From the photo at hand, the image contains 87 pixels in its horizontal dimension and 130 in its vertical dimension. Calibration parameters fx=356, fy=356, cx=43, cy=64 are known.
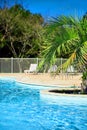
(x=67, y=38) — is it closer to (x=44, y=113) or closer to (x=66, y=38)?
(x=66, y=38)

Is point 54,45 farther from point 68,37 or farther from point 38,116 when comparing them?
point 38,116

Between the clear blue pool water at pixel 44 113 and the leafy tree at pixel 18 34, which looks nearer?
the clear blue pool water at pixel 44 113

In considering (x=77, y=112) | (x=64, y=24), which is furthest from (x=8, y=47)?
(x=77, y=112)

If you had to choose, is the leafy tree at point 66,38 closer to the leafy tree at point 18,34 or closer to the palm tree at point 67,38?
the palm tree at point 67,38

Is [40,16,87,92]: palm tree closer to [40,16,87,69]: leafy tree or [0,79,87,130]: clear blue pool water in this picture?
[40,16,87,69]: leafy tree

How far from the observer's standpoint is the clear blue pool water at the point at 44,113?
8250mm

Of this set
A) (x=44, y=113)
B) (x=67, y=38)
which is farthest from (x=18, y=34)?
(x=44, y=113)

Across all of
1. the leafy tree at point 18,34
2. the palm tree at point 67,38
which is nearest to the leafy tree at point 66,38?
the palm tree at point 67,38

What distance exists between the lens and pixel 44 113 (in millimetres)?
10039

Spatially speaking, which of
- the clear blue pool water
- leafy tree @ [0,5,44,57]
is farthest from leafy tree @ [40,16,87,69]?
leafy tree @ [0,5,44,57]

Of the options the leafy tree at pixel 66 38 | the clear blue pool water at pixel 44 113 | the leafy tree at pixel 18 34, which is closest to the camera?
the clear blue pool water at pixel 44 113

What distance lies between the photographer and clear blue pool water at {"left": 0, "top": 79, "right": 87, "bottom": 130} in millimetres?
8250

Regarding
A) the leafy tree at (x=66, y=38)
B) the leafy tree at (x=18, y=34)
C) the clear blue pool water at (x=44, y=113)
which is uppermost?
the leafy tree at (x=18, y=34)

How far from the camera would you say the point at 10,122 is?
8672 millimetres
